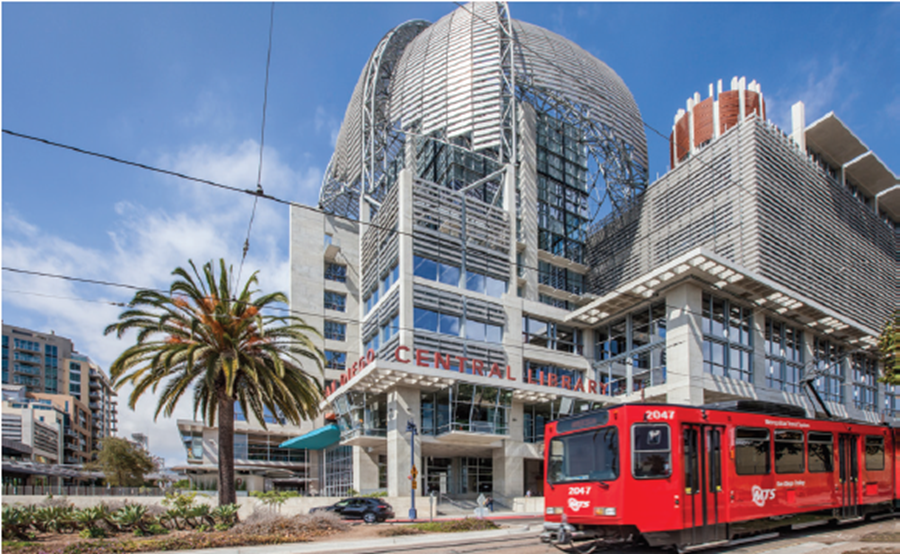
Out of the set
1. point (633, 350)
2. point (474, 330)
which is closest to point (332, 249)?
point (474, 330)

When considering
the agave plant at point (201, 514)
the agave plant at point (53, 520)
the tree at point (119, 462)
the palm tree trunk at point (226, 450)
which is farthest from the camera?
the tree at point (119, 462)

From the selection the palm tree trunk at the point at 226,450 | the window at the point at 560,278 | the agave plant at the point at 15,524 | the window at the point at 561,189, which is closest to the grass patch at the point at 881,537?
the palm tree trunk at the point at 226,450

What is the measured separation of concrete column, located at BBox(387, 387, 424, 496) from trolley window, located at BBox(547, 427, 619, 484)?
2783 centimetres

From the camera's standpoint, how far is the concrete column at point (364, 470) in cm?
4803

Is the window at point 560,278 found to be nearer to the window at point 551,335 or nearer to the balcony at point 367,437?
the window at point 551,335

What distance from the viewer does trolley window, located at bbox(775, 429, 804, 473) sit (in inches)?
613

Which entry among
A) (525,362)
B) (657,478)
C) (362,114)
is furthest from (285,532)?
(362,114)

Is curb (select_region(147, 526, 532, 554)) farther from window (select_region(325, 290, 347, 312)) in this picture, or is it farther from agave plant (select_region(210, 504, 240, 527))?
window (select_region(325, 290, 347, 312))

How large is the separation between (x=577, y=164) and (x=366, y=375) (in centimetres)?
3855

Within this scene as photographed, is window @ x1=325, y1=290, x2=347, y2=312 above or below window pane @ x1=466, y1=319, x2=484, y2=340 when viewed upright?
above

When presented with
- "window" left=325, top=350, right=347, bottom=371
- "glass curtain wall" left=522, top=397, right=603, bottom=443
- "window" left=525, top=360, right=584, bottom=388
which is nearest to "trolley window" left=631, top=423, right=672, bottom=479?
"window" left=525, top=360, right=584, bottom=388

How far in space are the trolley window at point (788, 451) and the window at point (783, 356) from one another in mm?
34348

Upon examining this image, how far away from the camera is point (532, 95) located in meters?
60.3

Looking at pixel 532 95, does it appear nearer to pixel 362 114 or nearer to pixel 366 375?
pixel 362 114
